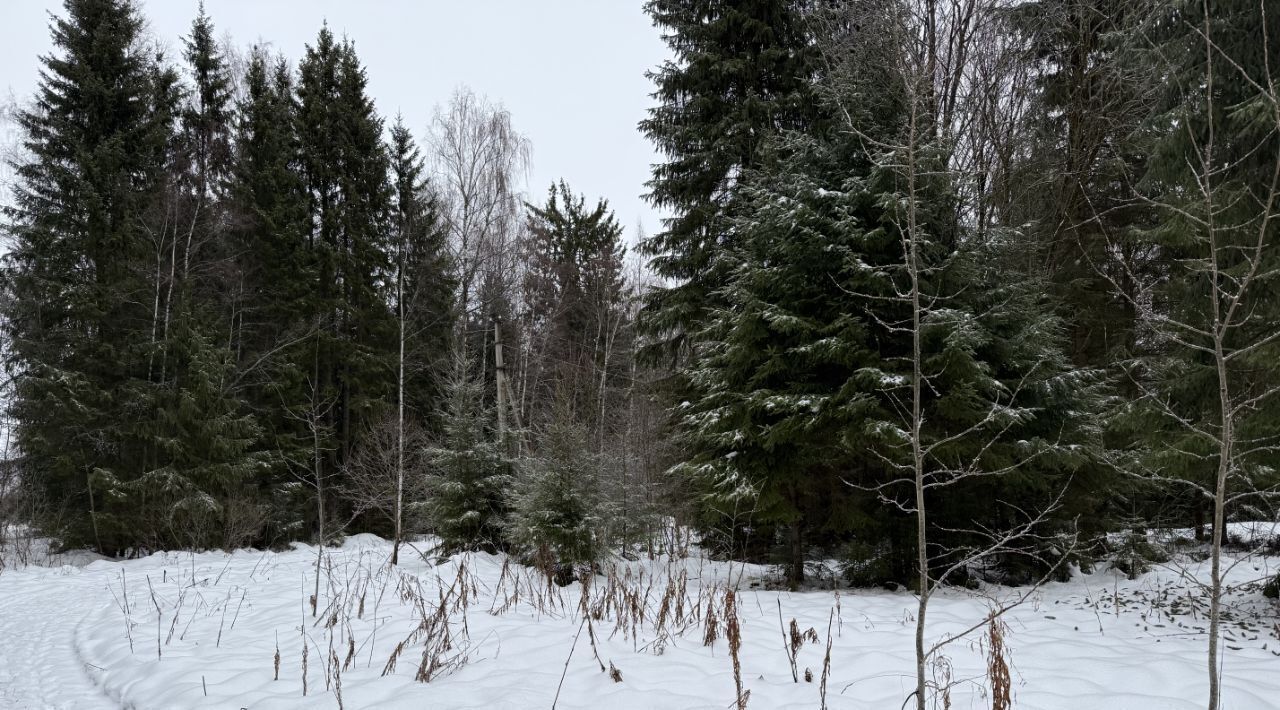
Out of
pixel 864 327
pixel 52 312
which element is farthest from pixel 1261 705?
pixel 52 312

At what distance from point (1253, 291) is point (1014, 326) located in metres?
2.61

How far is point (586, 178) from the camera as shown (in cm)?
9825

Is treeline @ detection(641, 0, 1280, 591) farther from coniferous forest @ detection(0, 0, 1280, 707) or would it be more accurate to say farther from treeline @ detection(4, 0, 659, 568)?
treeline @ detection(4, 0, 659, 568)

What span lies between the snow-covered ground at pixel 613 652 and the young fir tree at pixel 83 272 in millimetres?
7333

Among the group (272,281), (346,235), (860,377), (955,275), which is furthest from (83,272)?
(955,275)

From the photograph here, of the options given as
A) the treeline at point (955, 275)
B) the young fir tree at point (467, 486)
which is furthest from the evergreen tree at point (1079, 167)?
the young fir tree at point (467, 486)

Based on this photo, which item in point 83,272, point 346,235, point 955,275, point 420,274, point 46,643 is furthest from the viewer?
point 346,235

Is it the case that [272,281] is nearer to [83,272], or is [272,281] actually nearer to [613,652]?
[83,272]

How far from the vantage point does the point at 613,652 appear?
4578 mm

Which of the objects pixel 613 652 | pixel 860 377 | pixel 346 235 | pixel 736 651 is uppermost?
pixel 346 235

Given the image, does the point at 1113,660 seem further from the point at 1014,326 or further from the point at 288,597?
the point at 288,597

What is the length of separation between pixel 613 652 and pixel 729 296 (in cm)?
567

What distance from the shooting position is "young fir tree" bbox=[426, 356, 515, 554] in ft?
34.7

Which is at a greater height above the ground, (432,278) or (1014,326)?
(432,278)
